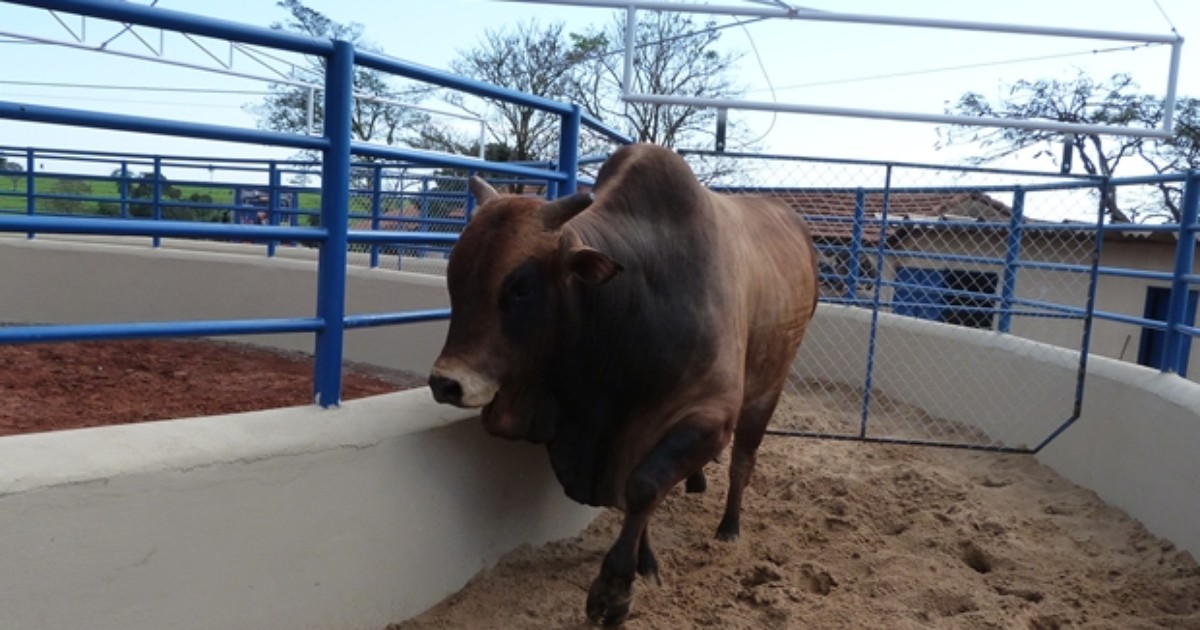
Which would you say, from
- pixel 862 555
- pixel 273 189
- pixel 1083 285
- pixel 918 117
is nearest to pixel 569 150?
pixel 862 555

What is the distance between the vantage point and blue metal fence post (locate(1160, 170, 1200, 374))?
15.1 feet

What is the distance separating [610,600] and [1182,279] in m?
3.44

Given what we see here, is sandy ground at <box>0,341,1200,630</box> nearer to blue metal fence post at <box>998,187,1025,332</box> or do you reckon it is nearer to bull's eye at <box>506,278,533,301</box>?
bull's eye at <box>506,278,533,301</box>

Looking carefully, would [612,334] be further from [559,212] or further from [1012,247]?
[1012,247]

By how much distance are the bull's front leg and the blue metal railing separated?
1.01m

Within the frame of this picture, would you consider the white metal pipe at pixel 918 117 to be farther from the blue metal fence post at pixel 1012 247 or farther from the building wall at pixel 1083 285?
the building wall at pixel 1083 285

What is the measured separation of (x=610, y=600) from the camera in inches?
121

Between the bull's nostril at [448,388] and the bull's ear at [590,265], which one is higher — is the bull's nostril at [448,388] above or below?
below

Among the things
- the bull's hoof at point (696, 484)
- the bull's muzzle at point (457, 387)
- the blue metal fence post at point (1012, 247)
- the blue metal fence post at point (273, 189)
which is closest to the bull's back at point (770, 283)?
the bull's hoof at point (696, 484)

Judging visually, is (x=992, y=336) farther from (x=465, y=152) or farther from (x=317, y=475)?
(x=465, y=152)

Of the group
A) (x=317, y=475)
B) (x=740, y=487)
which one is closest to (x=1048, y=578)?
(x=740, y=487)

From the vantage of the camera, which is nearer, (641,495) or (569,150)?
(641,495)

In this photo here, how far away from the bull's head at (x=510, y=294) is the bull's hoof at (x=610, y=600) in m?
0.59

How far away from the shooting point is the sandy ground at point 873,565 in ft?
10.8
